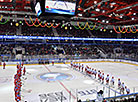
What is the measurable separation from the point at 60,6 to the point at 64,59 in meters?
16.1

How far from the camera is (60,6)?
7832 mm

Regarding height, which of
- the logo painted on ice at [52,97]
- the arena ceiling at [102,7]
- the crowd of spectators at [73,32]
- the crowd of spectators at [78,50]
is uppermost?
the arena ceiling at [102,7]

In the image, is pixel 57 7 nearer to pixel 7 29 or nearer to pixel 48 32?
pixel 48 32

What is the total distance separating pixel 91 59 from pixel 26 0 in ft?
47.9

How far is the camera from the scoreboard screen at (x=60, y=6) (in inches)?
300

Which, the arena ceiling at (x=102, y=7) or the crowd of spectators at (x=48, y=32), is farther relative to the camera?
the crowd of spectators at (x=48, y=32)

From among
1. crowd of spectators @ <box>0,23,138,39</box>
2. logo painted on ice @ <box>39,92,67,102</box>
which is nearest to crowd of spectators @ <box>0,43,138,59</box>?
crowd of spectators @ <box>0,23,138,39</box>

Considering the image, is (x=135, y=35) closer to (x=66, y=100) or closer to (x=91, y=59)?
(x=91, y=59)

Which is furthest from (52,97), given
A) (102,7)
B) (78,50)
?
(78,50)

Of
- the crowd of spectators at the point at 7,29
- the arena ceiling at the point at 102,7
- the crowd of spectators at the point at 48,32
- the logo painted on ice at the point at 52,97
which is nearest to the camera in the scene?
the logo painted on ice at the point at 52,97

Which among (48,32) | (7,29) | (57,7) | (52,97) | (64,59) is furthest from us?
(48,32)

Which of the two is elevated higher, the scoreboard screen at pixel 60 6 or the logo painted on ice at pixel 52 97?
the scoreboard screen at pixel 60 6

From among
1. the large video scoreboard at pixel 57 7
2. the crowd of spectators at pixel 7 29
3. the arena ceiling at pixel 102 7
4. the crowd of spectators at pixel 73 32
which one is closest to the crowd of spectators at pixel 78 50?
the crowd of spectators at pixel 73 32

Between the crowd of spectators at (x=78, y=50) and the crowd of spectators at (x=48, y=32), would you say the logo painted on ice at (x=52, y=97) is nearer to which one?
the crowd of spectators at (x=78, y=50)
